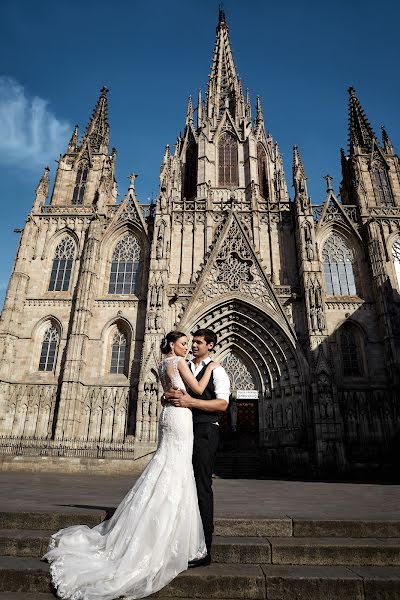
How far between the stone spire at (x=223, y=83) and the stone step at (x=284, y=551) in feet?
104

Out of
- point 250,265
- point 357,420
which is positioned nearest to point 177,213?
point 250,265

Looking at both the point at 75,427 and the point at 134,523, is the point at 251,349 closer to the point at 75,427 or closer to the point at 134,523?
the point at 75,427

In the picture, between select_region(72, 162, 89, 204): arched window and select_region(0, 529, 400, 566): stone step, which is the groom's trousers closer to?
select_region(0, 529, 400, 566): stone step

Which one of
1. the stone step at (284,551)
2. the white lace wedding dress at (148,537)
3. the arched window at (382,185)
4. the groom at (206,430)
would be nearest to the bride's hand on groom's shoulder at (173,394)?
the groom at (206,430)

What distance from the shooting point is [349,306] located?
67.1 feet

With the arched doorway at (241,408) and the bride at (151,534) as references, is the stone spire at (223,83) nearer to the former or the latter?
the arched doorway at (241,408)

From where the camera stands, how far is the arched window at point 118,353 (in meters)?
19.9

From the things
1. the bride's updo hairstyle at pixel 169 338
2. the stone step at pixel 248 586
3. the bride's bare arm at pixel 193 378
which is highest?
the bride's updo hairstyle at pixel 169 338

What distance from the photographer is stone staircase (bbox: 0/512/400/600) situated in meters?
3.37

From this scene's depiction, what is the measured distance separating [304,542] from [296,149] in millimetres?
25352

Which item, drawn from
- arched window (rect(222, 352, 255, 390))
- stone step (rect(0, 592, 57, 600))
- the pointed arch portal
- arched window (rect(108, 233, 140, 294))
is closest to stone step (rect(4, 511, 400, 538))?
stone step (rect(0, 592, 57, 600))

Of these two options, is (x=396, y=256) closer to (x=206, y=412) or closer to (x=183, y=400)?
(x=206, y=412)

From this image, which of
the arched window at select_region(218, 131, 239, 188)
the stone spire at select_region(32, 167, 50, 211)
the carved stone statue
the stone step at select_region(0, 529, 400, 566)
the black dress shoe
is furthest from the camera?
the arched window at select_region(218, 131, 239, 188)

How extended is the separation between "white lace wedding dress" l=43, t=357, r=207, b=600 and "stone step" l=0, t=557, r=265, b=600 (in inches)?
6.0
